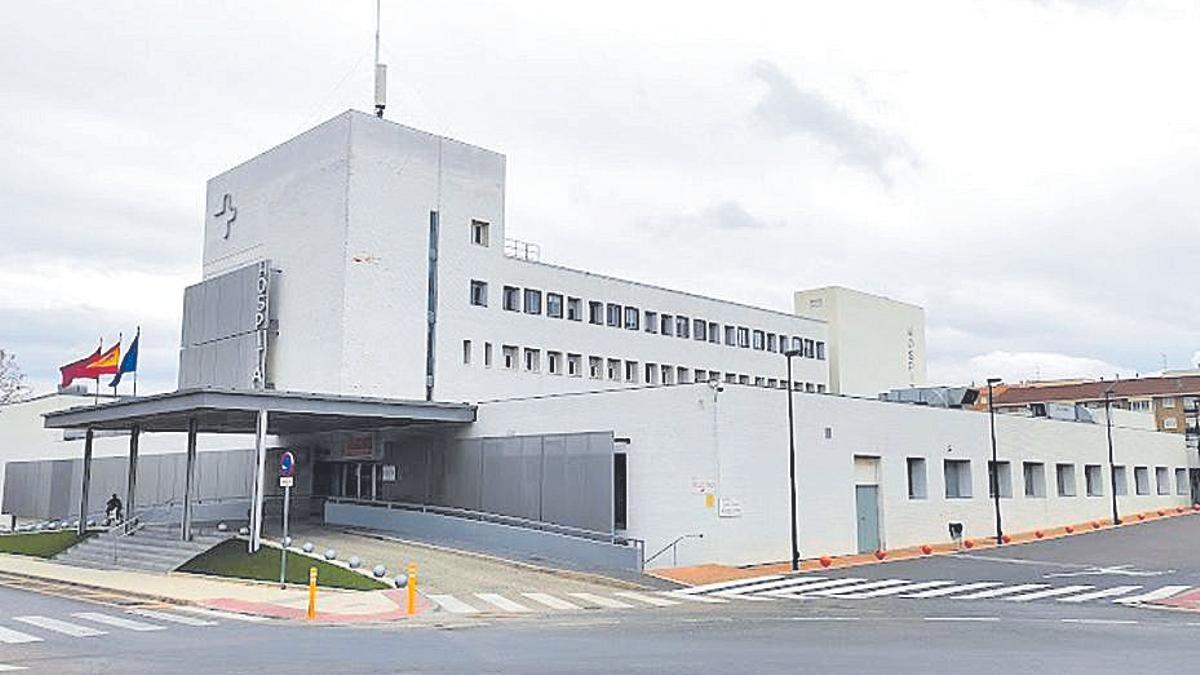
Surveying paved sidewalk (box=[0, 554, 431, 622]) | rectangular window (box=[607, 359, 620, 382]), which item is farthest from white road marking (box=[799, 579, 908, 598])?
rectangular window (box=[607, 359, 620, 382])

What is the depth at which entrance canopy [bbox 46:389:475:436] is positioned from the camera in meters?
34.0

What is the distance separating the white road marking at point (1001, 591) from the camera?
27984mm

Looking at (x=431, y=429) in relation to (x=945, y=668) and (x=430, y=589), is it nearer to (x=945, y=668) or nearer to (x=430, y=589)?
(x=430, y=589)

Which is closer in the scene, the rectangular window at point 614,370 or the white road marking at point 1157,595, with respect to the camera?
the white road marking at point 1157,595

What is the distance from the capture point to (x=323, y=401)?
118ft

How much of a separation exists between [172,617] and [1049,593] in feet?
69.5

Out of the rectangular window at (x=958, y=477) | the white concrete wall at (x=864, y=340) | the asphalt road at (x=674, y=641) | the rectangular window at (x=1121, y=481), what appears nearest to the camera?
the asphalt road at (x=674, y=641)

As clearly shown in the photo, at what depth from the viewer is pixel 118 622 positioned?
21.9 meters

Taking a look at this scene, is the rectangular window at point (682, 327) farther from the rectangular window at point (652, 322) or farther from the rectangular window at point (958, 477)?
the rectangular window at point (958, 477)

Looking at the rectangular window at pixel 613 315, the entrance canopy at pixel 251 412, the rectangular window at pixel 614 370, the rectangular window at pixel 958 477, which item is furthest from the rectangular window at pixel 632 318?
the rectangular window at pixel 958 477

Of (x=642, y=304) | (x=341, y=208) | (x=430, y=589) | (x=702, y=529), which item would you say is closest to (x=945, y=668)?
(x=430, y=589)

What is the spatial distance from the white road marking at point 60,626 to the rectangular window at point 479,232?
110 feet

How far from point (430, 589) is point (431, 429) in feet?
50.7

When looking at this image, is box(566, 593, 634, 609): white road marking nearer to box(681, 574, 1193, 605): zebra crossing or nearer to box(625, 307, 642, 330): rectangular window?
box(681, 574, 1193, 605): zebra crossing
